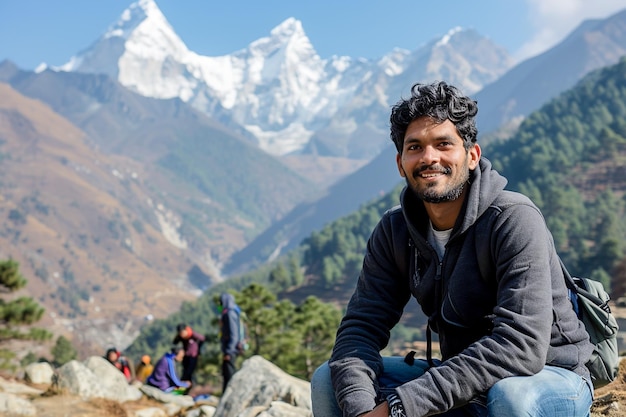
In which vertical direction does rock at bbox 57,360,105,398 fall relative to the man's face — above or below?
below

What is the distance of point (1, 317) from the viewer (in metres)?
15.2

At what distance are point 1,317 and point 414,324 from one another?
71.9 m

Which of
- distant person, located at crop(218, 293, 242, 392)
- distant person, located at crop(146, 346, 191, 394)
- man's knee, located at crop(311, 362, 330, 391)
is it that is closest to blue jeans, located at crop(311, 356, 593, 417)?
man's knee, located at crop(311, 362, 330, 391)

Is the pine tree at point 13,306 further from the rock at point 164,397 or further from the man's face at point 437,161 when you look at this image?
the man's face at point 437,161

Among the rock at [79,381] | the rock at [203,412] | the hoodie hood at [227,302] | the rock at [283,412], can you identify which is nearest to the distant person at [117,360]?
the hoodie hood at [227,302]

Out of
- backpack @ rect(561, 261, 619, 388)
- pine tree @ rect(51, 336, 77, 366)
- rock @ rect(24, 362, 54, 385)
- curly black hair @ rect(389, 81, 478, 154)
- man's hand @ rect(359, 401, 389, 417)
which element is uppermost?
curly black hair @ rect(389, 81, 478, 154)

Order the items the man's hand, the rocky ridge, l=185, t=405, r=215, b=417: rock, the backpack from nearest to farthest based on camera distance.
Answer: the man's hand → the backpack → the rocky ridge → l=185, t=405, r=215, b=417: rock

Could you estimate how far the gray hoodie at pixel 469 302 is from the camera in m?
2.54

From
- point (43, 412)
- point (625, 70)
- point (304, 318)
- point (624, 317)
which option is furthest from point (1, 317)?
point (625, 70)

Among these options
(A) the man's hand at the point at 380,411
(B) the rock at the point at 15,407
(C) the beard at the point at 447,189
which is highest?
(C) the beard at the point at 447,189

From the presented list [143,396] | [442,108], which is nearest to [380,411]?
[442,108]

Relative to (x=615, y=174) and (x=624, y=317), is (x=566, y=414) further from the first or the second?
(x=615, y=174)

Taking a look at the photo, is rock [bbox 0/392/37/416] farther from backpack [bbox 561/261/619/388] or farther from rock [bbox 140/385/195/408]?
backpack [bbox 561/261/619/388]

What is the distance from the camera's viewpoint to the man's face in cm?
286
